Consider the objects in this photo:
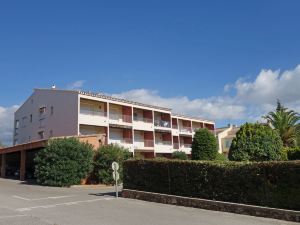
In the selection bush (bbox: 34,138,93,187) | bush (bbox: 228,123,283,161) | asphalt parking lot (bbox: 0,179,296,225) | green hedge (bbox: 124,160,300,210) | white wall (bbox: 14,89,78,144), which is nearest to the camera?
asphalt parking lot (bbox: 0,179,296,225)

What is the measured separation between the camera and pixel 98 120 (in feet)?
155

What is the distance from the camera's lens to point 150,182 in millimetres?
20203

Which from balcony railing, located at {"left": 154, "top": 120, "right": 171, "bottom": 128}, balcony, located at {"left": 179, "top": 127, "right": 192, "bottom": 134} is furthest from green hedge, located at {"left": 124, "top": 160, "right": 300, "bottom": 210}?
balcony, located at {"left": 179, "top": 127, "right": 192, "bottom": 134}

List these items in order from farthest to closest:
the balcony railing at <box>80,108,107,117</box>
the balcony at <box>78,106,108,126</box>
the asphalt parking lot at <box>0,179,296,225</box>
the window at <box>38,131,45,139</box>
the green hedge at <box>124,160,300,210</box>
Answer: the window at <box>38,131,45,139</box> < the balcony railing at <box>80,108,107,117</box> < the balcony at <box>78,106,108,126</box> < the green hedge at <box>124,160,300,210</box> < the asphalt parking lot at <box>0,179,296,225</box>

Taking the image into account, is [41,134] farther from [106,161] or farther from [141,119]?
[106,161]

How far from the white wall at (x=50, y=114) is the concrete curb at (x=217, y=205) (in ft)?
83.0

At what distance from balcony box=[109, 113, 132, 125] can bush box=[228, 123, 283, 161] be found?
1226 inches

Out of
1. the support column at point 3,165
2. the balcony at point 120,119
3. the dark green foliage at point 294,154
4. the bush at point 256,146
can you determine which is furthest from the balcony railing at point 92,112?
the bush at point 256,146

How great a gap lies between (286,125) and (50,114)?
27.9 m

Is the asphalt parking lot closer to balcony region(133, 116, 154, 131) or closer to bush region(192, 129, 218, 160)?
bush region(192, 129, 218, 160)

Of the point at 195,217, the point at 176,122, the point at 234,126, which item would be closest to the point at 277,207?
the point at 195,217

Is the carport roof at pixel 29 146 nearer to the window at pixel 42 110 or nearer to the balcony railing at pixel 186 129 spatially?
the window at pixel 42 110

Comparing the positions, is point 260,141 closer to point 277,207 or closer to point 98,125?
point 277,207

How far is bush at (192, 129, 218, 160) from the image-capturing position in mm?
37344
